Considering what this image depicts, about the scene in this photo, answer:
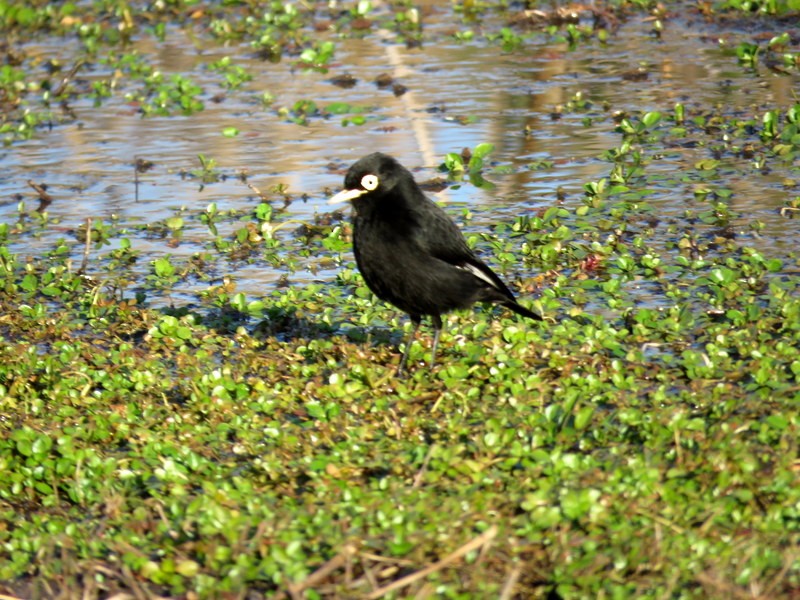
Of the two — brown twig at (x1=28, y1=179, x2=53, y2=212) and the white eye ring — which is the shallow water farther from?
the white eye ring

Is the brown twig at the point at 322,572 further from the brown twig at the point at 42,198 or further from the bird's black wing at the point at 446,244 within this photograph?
the brown twig at the point at 42,198

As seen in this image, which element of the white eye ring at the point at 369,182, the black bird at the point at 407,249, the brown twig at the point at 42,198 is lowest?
the brown twig at the point at 42,198

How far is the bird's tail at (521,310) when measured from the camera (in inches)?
264

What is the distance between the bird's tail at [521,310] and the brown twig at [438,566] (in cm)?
259

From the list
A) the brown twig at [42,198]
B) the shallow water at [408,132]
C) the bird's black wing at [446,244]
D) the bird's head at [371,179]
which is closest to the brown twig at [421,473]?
the bird's black wing at [446,244]

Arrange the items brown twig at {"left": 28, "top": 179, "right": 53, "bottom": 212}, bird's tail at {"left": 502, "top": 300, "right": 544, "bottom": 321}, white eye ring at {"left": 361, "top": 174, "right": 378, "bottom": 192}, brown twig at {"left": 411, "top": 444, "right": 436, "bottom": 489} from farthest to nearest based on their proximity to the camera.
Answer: brown twig at {"left": 28, "top": 179, "right": 53, "bottom": 212}
bird's tail at {"left": 502, "top": 300, "right": 544, "bottom": 321}
white eye ring at {"left": 361, "top": 174, "right": 378, "bottom": 192}
brown twig at {"left": 411, "top": 444, "right": 436, "bottom": 489}

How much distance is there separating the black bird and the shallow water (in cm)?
171

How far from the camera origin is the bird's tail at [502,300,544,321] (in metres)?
6.70

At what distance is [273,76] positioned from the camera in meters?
13.3

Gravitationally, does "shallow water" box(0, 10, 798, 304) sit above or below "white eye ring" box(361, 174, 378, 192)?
below

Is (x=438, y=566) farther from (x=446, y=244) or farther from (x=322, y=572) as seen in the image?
(x=446, y=244)

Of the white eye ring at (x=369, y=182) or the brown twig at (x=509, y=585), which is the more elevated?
the white eye ring at (x=369, y=182)

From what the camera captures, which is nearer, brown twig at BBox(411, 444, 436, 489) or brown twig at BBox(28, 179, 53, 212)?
brown twig at BBox(411, 444, 436, 489)

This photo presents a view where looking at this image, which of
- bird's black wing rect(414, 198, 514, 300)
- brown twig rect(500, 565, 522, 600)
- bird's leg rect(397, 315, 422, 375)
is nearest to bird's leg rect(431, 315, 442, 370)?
bird's leg rect(397, 315, 422, 375)
